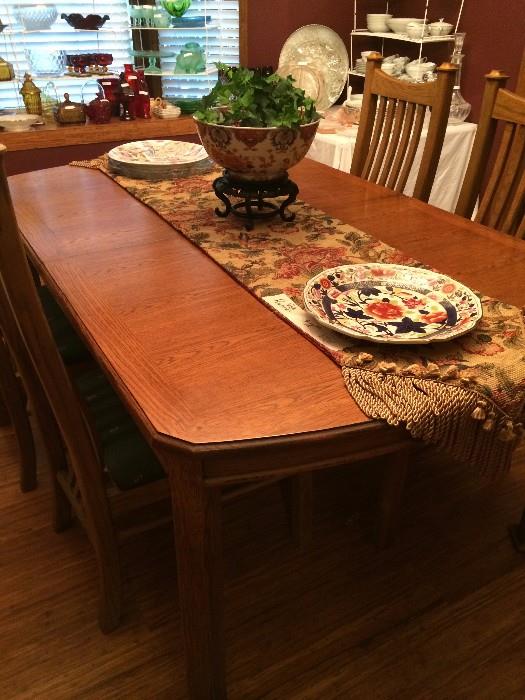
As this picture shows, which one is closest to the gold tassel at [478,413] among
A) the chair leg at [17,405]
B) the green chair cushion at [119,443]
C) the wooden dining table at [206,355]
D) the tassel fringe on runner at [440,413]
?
the tassel fringe on runner at [440,413]

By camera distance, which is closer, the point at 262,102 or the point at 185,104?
the point at 262,102

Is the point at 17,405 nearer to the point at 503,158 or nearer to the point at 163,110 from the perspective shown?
the point at 503,158

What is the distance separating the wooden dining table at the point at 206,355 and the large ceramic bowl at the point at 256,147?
8.7 inches

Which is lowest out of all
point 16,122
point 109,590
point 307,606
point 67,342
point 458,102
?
point 307,606

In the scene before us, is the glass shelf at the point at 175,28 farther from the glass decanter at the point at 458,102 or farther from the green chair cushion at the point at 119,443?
the green chair cushion at the point at 119,443

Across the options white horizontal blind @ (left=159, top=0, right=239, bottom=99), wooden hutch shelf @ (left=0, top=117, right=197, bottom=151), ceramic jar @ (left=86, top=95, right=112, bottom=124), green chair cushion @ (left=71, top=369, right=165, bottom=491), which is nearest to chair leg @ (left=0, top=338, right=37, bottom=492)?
green chair cushion @ (left=71, top=369, right=165, bottom=491)

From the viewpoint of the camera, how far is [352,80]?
3469mm

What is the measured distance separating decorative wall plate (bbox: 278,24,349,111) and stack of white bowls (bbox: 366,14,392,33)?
17 centimetres

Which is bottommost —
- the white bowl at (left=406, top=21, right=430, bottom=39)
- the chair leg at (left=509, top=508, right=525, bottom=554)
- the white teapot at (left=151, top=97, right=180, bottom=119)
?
the chair leg at (left=509, top=508, right=525, bottom=554)

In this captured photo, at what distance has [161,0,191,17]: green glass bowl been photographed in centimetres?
309

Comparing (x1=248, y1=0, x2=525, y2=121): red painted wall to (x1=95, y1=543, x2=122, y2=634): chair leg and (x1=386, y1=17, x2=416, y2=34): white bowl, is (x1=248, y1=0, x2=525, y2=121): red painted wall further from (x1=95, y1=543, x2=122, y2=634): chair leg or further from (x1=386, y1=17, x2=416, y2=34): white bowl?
(x1=95, y1=543, x2=122, y2=634): chair leg

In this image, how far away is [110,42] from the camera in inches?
129

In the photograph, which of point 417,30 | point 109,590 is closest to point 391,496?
point 109,590

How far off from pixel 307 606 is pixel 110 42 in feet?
10.2
